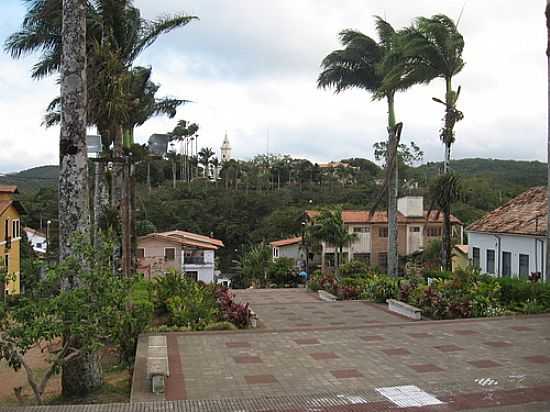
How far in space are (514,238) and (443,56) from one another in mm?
8955

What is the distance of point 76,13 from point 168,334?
5.94 metres

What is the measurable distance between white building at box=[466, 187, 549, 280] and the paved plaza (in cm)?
1062

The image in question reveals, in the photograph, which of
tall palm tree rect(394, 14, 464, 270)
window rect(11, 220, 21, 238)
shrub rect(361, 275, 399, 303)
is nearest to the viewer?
shrub rect(361, 275, 399, 303)

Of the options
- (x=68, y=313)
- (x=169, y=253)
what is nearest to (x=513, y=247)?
(x=68, y=313)

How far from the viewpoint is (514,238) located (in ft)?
80.0

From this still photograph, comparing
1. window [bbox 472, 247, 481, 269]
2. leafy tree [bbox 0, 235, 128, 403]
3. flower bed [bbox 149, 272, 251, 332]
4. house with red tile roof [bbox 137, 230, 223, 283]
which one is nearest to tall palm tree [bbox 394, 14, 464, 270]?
window [bbox 472, 247, 481, 269]

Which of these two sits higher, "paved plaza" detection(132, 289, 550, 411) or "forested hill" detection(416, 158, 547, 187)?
"forested hill" detection(416, 158, 547, 187)

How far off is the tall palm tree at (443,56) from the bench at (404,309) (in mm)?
4747

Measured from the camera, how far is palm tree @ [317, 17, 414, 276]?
82.5 feet

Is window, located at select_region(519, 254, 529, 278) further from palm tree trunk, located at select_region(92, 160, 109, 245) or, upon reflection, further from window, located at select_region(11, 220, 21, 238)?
window, located at select_region(11, 220, 21, 238)

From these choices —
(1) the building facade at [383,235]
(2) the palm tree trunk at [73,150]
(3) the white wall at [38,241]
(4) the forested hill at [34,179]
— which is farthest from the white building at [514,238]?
(4) the forested hill at [34,179]

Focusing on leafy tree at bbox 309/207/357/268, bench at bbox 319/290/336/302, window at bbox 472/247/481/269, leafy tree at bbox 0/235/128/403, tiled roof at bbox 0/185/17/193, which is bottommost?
bench at bbox 319/290/336/302

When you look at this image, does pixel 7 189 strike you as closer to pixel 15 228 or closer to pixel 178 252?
pixel 15 228

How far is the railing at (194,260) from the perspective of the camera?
42094mm
